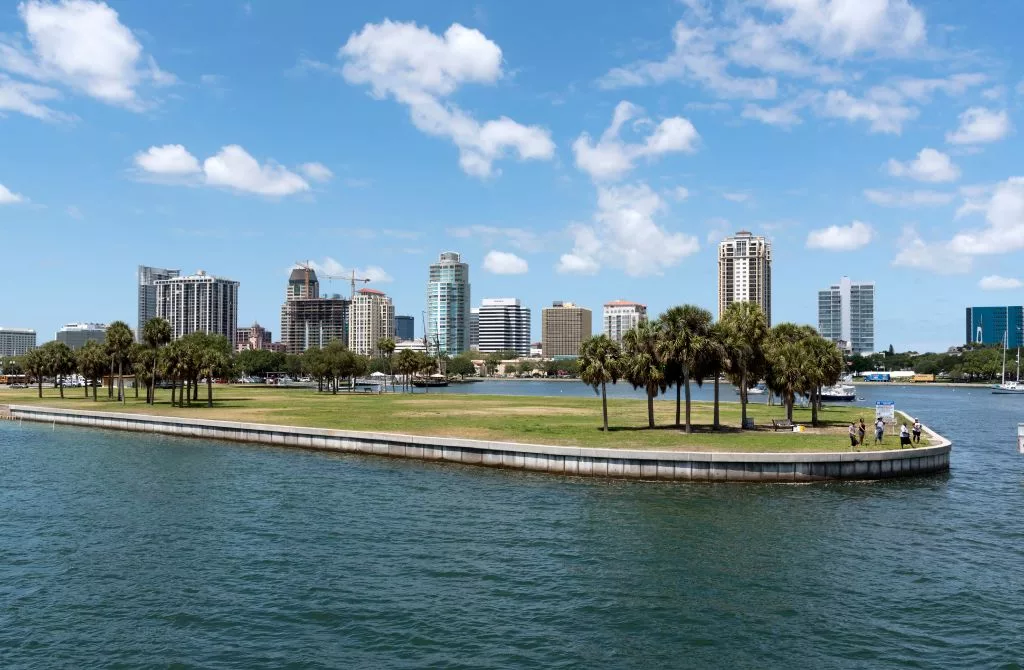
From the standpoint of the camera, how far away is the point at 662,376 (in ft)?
187

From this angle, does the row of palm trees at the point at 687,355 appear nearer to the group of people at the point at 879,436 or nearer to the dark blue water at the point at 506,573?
the group of people at the point at 879,436

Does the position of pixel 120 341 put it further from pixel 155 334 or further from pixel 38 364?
pixel 38 364

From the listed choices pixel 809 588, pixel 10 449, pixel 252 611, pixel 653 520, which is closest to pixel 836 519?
pixel 653 520

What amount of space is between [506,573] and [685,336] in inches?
1256

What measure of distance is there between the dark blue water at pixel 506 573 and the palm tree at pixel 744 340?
15597 millimetres

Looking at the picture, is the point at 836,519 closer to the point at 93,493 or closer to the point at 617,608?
the point at 617,608

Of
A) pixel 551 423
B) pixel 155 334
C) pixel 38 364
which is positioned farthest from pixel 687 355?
pixel 38 364

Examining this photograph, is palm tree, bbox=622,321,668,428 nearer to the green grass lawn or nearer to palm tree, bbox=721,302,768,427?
the green grass lawn

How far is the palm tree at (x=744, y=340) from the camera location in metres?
57.9

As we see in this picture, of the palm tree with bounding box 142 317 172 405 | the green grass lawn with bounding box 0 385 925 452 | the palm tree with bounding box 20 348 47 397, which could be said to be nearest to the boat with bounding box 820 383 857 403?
the green grass lawn with bounding box 0 385 925 452

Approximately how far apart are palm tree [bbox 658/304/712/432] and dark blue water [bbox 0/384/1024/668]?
1383 centimetres

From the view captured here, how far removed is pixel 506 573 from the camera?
87.9 ft

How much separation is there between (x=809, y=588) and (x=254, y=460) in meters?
42.5

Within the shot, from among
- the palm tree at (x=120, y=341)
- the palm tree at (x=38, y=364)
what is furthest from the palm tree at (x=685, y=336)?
the palm tree at (x=38, y=364)
